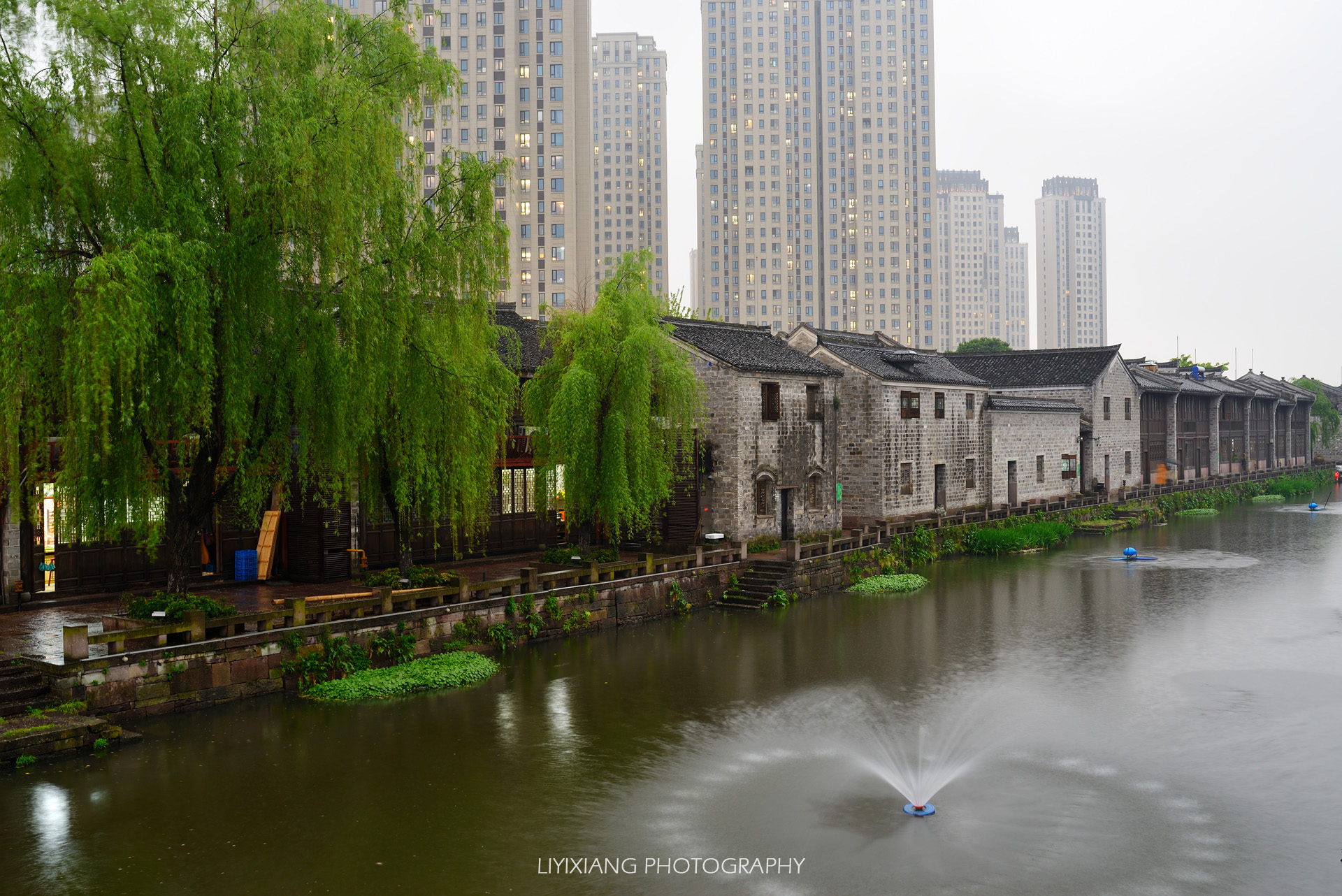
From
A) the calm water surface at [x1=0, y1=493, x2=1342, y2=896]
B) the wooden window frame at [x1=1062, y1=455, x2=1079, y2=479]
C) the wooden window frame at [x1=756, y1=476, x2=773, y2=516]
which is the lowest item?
the calm water surface at [x1=0, y1=493, x2=1342, y2=896]

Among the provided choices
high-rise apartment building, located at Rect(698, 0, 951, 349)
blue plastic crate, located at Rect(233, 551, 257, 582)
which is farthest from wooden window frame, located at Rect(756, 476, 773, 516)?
high-rise apartment building, located at Rect(698, 0, 951, 349)

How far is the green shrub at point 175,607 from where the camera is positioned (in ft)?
61.0

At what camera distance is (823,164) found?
133m

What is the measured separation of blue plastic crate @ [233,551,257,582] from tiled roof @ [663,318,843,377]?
16.0m

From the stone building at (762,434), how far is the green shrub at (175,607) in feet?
60.1

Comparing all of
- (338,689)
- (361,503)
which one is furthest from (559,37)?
(338,689)

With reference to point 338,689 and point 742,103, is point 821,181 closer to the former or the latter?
point 742,103

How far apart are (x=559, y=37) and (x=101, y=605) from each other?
82724 millimetres

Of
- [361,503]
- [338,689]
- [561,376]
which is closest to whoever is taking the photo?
[338,689]

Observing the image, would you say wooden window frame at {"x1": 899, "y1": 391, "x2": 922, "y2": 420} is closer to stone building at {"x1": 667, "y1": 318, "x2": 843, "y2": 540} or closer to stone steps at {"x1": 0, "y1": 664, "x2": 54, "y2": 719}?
stone building at {"x1": 667, "y1": 318, "x2": 843, "y2": 540}

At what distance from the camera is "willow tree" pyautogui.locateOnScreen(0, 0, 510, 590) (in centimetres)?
1652

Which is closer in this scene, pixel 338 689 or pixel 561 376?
pixel 338 689

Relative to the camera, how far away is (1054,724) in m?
17.4

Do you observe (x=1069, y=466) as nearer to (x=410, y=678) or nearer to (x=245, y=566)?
(x=245, y=566)
